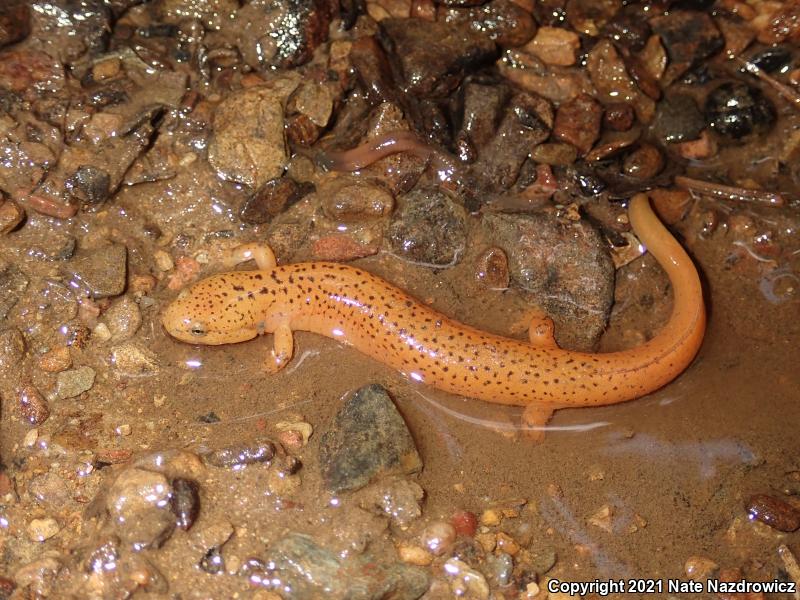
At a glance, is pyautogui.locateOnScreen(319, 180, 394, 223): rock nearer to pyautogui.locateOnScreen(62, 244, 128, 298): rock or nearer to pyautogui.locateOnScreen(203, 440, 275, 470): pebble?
pyautogui.locateOnScreen(62, 244, 128, 298): rock

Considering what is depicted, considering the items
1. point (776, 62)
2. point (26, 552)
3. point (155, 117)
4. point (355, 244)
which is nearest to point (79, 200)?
point (155, 117)

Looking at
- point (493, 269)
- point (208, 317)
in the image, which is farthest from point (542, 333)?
point (208, 317)

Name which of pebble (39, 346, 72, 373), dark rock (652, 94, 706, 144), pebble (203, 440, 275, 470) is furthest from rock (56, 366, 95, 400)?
dark rock (652, 94, 706, 144)

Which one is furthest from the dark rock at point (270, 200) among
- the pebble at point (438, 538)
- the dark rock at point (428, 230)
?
the pebble at point (438, 538)

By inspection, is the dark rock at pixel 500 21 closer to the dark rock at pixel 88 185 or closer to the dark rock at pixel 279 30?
the dark rock at pixel 279 30

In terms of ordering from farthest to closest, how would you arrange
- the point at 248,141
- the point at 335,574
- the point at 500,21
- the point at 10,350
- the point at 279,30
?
the point at 500,21 < the point at 279,30 < the point at 248,141 < the point at 10,350 < the point at 335,574

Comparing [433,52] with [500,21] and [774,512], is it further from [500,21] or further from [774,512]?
[774,512]
